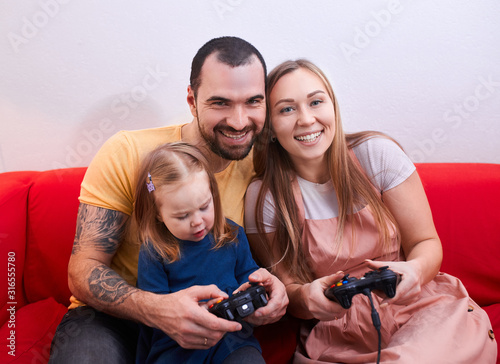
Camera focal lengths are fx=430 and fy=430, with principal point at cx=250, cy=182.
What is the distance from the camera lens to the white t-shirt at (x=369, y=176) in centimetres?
127

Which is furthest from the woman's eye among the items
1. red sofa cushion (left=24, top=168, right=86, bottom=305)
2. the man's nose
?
red sofa cushion (left=24, top=168, right=86, bottom=305)

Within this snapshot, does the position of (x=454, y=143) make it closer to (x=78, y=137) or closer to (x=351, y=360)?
(x=351, y=360)

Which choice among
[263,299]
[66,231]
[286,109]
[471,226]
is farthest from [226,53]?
[471,226]

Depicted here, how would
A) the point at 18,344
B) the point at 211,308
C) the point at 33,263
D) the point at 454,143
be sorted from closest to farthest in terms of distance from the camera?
1. the point at 211,308
2. the point at 18,344
3. the point at 33,263
4. the point at 454,143

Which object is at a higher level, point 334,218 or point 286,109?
point 286,109

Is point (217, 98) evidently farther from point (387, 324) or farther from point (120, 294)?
point (387, 324)

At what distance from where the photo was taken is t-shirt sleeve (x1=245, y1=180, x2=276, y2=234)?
1.29m

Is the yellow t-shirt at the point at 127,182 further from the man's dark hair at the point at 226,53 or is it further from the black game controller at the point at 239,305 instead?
the black game controller at the point at 239,305

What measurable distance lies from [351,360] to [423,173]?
0.75 meters

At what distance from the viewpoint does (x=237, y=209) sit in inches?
52.0

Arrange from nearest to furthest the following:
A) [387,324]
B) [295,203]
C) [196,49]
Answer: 1. [387,324]
2. [295,203]
3. [196,49]

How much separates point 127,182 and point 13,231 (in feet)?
1.62

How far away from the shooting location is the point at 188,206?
1034mm

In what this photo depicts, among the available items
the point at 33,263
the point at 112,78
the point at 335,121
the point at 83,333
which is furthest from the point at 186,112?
the point at 83,333
